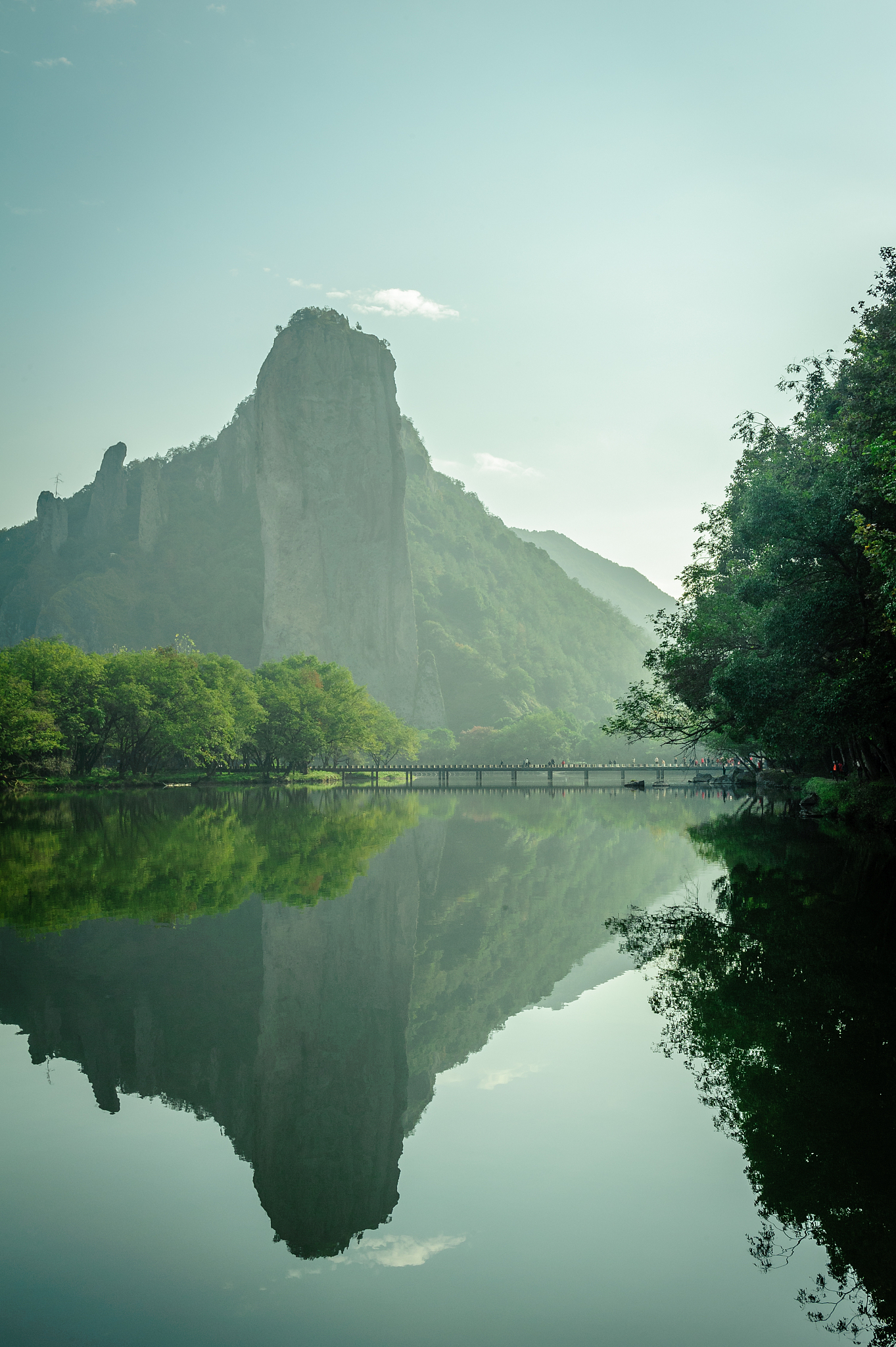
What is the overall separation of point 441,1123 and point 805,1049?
3.10 metres

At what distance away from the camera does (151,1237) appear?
495 cm

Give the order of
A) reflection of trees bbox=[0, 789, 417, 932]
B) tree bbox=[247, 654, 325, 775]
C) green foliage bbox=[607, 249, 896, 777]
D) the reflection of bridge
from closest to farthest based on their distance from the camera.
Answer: reflection of trees bbox=[0, 789, 417, 932], green foliage bbox=[607, 249, 896, 777], tree bbox=[247, 654, 325, 775], the reflection of bridge

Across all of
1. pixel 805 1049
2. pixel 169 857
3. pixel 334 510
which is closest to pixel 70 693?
pixel 169 857

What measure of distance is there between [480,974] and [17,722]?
4690 cm

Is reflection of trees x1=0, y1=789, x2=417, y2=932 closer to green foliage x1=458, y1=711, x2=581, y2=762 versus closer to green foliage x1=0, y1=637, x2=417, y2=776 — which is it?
green foliage x1=0, y1=637, x2=417, y2=776

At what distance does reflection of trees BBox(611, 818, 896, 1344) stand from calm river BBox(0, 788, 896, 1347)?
30mm

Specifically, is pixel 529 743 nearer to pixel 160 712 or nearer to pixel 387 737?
pixel 387 737

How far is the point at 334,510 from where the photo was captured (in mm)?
155750

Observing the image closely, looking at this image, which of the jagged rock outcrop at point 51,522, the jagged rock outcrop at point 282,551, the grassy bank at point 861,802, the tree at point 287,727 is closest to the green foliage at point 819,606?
the grassy bank at point 861,802

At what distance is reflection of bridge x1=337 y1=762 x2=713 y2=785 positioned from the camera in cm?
8950

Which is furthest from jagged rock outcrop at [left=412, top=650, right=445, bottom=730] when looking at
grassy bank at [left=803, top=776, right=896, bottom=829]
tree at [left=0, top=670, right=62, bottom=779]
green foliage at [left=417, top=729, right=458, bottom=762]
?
grassy bank at [left=803, top=776, right=896, bottom=829]

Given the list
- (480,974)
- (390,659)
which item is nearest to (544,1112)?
(480,974)

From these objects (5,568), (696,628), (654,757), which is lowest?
(654,757)

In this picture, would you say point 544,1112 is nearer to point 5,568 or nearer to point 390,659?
point 390,659
